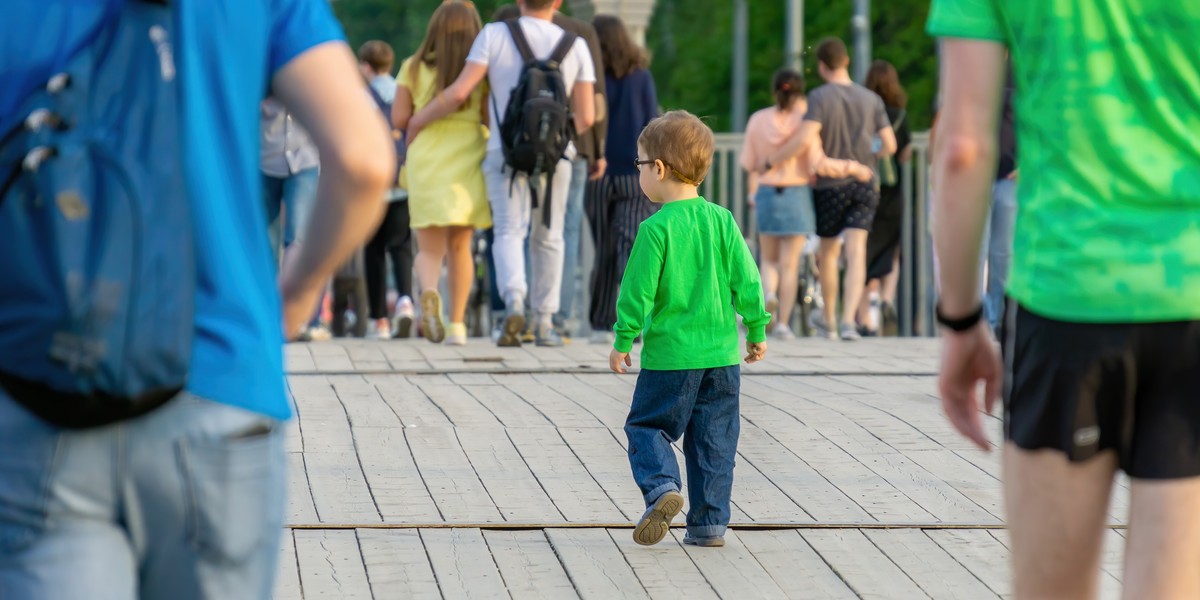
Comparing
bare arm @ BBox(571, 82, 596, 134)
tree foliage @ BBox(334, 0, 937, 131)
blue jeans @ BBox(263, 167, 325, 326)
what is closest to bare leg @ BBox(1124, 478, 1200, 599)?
bare arm @ BBox(571, 82, 596, 134)

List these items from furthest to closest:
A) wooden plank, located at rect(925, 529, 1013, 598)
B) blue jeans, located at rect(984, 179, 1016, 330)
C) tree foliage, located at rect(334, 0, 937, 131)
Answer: tree foliage, located at rect(334, 0, 937, 131)
blue jeans, located at rect(984, 179, 1016, 330)
wooden plank, located at rect(925, 529, 1013, 598)

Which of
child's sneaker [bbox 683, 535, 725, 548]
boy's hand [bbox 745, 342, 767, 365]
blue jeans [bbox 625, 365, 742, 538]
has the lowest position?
child's sneaker [bbox 683, 535, 725, 548]

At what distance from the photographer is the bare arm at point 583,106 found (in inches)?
424

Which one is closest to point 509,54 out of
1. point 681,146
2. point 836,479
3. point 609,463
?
point 609,463

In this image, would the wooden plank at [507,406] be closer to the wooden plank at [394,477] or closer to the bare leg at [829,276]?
the wooden plank at [394,477]

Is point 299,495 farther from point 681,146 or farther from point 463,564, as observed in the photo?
point 681,146

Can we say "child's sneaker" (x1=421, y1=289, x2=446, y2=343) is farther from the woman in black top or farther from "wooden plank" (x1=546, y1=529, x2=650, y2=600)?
"wooden plank" (x1=546, y1=529, x2=650, y2=600)

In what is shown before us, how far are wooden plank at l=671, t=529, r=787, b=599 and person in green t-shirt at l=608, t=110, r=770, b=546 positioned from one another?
0.24ft

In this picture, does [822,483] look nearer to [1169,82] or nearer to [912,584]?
[912,584]

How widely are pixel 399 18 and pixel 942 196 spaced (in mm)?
43169

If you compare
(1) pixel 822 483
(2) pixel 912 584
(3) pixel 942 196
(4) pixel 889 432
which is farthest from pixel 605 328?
(3) pixel 942 196

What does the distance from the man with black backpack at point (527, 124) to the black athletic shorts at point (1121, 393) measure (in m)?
7.67

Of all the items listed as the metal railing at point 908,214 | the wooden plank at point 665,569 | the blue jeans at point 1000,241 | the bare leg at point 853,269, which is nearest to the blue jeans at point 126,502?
the wooden plank at point 665,569

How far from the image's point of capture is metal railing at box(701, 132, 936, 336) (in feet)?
49.2
